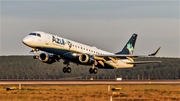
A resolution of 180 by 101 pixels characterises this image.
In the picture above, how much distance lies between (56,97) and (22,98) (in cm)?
326

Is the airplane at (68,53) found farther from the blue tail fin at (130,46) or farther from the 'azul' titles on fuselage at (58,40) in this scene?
the blue tail fin at (130,46)

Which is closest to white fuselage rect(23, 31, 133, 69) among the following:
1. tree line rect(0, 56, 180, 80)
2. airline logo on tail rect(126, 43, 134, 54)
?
airline logo on tail rect(126, 43, 134, 54)

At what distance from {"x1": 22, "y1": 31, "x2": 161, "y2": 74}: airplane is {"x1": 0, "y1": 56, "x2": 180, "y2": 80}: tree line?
2231 centimetres

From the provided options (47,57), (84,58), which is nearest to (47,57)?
(47,57)

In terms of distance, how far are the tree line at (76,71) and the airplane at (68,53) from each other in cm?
2231

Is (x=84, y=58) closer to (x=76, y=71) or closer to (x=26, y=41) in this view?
(x=26, y=41)

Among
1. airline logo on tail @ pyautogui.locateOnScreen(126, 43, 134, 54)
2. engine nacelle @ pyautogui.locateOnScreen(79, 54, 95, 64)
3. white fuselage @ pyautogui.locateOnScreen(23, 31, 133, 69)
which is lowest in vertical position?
engine nacelle @ pyautogui.locateOnScreen(79, 54, 95, 64)

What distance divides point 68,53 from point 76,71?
42.4 metres

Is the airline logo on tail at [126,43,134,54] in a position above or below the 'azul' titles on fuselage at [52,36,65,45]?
above

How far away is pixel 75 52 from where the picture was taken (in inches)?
3002

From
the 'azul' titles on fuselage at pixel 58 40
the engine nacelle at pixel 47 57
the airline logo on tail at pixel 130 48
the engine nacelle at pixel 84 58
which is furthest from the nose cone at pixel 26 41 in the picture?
the airline logo on tail at pixel 130 48

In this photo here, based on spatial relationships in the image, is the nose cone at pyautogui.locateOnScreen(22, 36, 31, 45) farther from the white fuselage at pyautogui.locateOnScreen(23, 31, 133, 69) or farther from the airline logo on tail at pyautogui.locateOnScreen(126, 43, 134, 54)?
the airline logo on tail at pyautogui.locateOnScreen(126, 43, 134, 54)

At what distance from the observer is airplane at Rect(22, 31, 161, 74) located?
71.1 m

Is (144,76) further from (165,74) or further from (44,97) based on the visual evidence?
(44,97)
